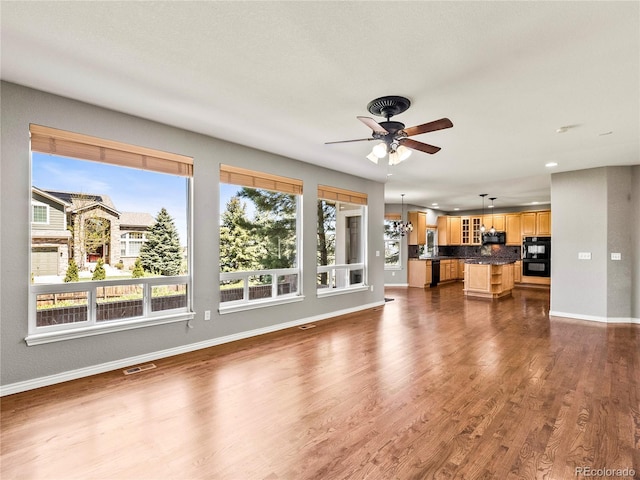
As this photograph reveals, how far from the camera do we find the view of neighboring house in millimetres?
3053

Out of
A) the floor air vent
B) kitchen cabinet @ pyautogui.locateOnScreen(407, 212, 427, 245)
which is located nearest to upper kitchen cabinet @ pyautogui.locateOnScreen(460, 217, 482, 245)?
kitchen cabinet @ pyautogui.locateOnScreen(407, 212, 427, 245)

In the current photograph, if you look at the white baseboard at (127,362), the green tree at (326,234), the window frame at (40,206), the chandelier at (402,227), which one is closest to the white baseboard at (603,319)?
the green tree at (326,234)

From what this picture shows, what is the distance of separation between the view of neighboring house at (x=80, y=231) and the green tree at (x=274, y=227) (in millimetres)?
1547

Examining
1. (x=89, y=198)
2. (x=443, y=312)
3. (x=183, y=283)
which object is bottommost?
(x=443, y=312)

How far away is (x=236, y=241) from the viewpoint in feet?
15.0

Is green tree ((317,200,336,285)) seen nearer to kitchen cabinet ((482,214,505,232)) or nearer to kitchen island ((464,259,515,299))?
kitchen island ((464,259,515,299))

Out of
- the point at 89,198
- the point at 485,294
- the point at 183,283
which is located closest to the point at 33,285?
the point at 89,198

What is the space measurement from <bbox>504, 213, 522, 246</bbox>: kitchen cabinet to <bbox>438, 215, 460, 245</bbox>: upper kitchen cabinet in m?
1.59

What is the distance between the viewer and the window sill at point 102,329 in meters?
2.91

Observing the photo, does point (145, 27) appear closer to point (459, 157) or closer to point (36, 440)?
point (36, 440)

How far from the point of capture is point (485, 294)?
26.3 ft

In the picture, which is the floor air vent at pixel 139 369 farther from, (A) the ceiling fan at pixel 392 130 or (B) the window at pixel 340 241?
(A) the ceiling fan at pixel 392 130

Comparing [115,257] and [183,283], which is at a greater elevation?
[115,257]

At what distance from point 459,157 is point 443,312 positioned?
3049 millimetres
